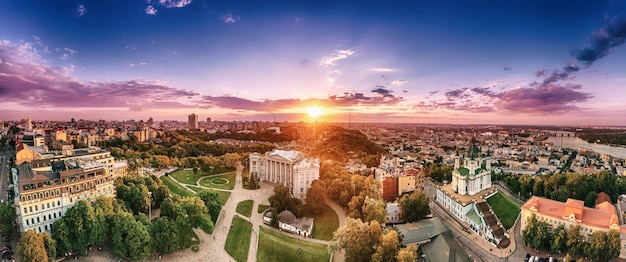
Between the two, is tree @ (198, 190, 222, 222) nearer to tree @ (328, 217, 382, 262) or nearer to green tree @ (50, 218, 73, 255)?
green tree @ (50, 218, 73, 255)

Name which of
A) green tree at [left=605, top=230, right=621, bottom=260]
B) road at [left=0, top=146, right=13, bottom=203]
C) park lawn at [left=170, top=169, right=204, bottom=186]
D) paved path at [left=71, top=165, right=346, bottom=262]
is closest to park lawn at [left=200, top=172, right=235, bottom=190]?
park lawn at [left=170, top=169, right=204, bottom=186]

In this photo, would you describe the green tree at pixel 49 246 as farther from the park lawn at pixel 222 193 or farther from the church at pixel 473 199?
the church at pixel 473 199

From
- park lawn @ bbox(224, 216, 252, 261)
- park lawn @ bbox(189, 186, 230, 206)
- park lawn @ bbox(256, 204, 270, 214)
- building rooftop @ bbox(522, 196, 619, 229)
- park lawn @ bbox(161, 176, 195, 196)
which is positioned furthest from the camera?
park lawn @ bbox(161, 176, 195, 196)

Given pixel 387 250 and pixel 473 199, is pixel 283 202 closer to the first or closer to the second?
pixel 387 250

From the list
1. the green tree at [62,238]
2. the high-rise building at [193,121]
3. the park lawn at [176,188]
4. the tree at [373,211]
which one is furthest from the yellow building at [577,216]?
the high-rise building at [193,121]

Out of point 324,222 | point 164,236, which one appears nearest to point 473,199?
point 324,222

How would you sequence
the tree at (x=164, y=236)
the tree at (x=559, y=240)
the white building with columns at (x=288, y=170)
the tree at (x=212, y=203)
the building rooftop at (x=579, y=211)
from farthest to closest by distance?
1. the white building with columns at (x=288, y=170)
2. the tree at (x=212, y=203)
3. the tree at (x=559, y=240)
4. the building rooftop at (x=579, y=211)
5. the tree at (x=164, y=236)

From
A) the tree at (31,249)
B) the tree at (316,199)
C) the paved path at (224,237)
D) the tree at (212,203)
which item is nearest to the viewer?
the tree at (31,249)

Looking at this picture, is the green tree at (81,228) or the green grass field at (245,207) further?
the green grass field at (245,207)
